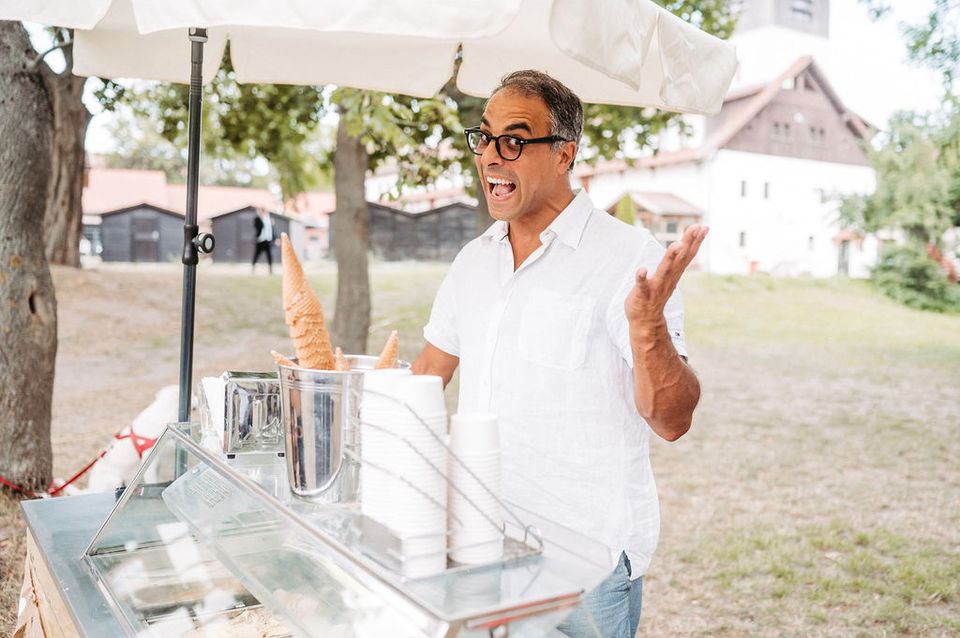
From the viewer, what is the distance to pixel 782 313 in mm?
22250

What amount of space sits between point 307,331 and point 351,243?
31.1 feet

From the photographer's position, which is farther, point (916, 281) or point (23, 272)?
point (916, 281)

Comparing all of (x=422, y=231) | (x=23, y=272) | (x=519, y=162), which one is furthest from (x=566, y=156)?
(x=422, y=231)

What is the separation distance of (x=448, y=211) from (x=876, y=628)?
16925mm

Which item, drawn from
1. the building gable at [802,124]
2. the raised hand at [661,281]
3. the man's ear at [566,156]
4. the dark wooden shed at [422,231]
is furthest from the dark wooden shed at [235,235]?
the raised hand at [661,281]

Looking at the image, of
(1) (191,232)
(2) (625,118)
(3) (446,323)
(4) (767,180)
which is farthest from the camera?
(4) (767,180)

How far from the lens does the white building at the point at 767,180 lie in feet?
107

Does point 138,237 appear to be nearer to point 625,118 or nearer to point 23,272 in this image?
A: point 625,118

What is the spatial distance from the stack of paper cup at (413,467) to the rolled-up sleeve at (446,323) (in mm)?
1123

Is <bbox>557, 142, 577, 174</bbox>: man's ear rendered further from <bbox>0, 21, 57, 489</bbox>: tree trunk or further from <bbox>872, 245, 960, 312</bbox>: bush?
<bbox>872, 245, 960, 312</bbox>: bush

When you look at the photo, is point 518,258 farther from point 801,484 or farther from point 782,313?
point 782,313

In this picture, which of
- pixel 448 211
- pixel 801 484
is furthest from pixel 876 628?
pixel 448 211

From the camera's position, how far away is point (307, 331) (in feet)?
5.30

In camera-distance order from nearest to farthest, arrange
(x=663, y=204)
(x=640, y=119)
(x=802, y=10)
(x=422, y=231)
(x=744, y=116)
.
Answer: (x=640, y=119)
(x=422, y=231)
(x=663, y=204)
(x=744, y=116)
(x=802, y=10)
